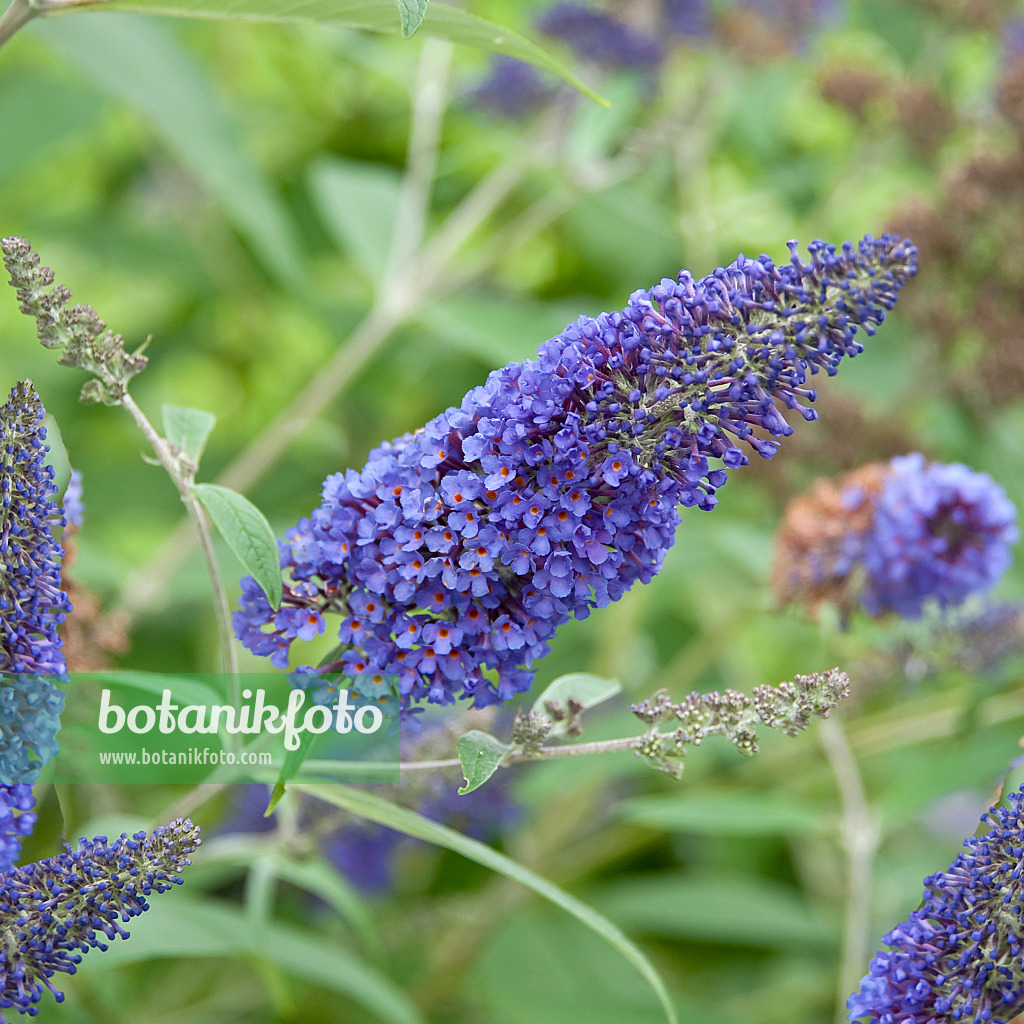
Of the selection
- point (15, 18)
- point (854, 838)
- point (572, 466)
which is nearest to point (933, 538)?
point (854, 838)

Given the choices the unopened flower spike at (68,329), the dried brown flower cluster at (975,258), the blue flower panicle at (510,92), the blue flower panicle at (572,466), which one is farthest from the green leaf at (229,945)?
the blue flower panicle at (510,92)

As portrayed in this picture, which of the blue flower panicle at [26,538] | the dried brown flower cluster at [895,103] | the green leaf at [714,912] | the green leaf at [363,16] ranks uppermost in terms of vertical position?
the dried brown flower cluster at [895,103]

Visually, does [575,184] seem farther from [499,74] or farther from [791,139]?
[791,139]

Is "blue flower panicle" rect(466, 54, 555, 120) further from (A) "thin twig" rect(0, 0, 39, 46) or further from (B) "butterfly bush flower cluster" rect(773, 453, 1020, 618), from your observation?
(A) "thin twig" rect(0, 0, 39, 46)

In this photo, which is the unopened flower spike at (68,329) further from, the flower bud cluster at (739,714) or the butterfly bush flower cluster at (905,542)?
the butterfly bush flower cluster at (905,542)

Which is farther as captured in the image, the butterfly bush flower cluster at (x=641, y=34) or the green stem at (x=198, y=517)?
the butterfly bush flower cluster at (x=641, y=34)

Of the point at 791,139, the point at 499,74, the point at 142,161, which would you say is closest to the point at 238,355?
the point at 142,161
